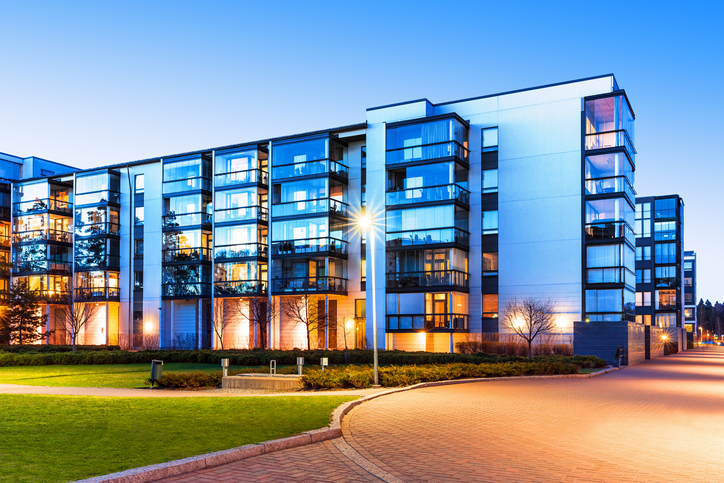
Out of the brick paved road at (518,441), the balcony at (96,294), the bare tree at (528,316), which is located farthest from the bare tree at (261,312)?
the brick paved road at (518,441)

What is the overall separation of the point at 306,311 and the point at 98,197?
2424cm

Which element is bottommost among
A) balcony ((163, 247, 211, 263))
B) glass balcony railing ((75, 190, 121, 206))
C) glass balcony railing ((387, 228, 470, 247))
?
balcony ((163, 247, 211, 263))

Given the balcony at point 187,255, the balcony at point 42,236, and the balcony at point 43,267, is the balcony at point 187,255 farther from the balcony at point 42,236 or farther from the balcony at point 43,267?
the balcony at point 42,236

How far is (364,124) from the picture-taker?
150ft

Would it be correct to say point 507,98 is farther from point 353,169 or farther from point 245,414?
point 245,414

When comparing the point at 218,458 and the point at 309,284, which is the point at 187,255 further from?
the point at 218,458

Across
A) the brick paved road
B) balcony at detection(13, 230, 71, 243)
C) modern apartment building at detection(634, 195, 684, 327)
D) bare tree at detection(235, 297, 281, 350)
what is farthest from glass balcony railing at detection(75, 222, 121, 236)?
modern apartment building at detection(634, 195, 684, 327)

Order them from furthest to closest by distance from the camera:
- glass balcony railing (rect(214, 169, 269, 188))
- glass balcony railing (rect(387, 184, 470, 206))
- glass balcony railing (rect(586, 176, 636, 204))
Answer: glass balcony railing (rect(214, 169, 269, 188)) → glass balcony railing (rect(387, 184, 470, 206)) → glass balcony railing (rect(586, 176, 636, 204))

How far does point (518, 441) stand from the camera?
1088cm

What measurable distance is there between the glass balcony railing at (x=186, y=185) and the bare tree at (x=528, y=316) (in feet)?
84.0

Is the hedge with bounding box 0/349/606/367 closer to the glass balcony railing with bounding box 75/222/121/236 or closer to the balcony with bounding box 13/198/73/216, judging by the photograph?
the glass balcony railing with bounding box 75/222/121/236

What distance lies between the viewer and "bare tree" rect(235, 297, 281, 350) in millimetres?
45812

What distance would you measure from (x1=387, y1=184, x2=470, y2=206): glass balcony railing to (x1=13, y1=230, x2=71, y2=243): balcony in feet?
106

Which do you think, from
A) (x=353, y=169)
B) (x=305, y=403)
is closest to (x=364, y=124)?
(x=353, y=169)
